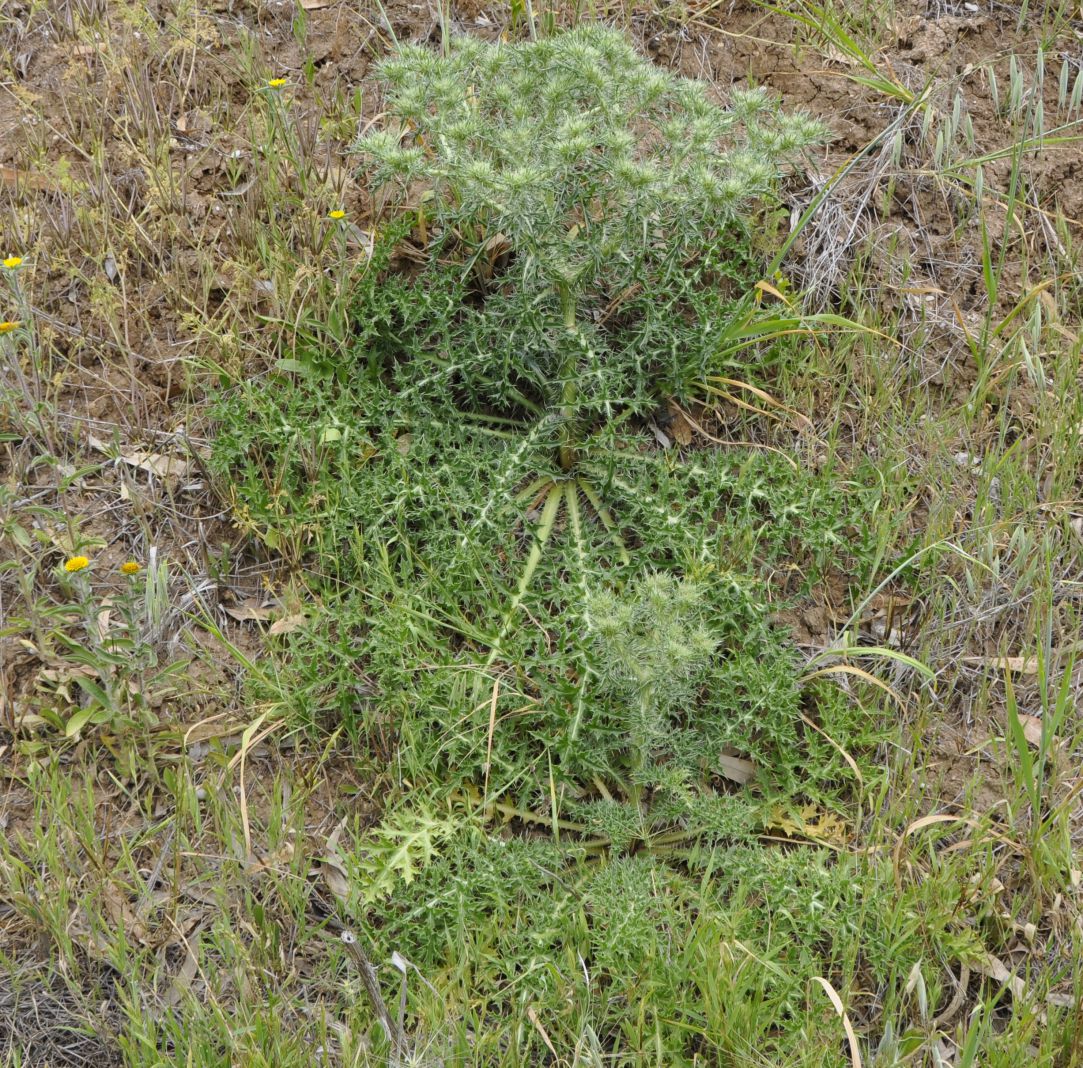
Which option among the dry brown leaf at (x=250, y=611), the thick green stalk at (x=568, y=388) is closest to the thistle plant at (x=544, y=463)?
the thick green stalk at (x=568, y=388)

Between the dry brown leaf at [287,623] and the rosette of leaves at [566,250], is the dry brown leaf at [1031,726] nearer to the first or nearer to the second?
the rosette of leaves at [566,250]

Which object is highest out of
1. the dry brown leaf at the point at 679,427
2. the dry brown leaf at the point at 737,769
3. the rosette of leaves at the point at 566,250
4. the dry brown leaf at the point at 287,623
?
the rosette of leaves at the point at 566,250

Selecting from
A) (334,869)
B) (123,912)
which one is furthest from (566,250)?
(123,912)

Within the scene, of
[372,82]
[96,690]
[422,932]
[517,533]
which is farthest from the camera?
[372,82]

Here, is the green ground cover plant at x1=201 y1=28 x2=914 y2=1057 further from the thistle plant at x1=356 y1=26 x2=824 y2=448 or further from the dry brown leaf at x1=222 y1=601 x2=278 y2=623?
the dry brown leaf at x1=222 y1=601 x2=278 y2=623

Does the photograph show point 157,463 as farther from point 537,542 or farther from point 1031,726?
point 1031,726

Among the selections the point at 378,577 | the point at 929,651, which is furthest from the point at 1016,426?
the point at 378,577

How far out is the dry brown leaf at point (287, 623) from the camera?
3201 mm

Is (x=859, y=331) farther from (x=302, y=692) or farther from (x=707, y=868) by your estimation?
(x=302, y=692)

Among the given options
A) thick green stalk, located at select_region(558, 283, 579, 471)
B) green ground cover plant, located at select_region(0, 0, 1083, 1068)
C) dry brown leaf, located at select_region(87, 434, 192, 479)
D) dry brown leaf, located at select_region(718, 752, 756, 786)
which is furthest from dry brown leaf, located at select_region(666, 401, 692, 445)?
dry brown leaf, located at select_region(87, 434, 192, 479)

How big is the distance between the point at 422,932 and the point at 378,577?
1005mm

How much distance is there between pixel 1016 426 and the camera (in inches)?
144

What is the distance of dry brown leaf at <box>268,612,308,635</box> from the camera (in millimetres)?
3201

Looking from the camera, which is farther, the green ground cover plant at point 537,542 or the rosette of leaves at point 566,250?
the rosette of leaves at point 566,250
